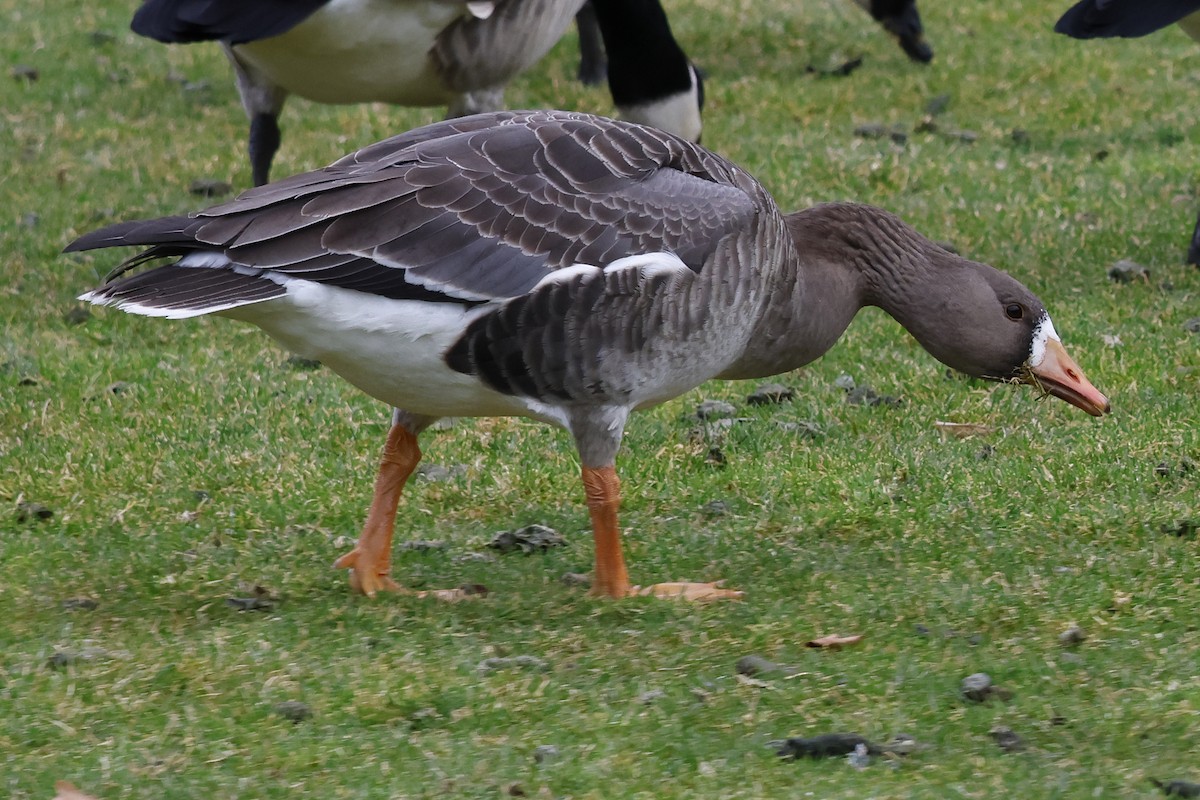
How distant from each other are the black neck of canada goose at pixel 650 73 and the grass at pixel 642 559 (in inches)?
33.7

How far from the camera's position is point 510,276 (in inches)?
193

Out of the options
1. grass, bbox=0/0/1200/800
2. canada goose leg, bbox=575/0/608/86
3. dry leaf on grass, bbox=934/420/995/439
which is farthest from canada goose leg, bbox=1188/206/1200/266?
canada goose leg, bbox=575/0/608/86

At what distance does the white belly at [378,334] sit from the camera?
4.80 meters

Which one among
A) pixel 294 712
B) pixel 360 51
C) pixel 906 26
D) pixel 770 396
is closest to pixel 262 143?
pixel 360 51

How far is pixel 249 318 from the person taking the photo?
4.86 metres

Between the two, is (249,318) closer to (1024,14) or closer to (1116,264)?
(1116,264)

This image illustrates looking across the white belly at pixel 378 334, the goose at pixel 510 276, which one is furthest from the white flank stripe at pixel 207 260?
the white belly at pixel 378 334

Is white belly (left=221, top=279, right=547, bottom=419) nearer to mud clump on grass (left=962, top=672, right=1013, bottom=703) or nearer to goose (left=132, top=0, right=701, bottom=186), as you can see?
mud clump on grass (left=962, top=672, right=1013, bottom=703)

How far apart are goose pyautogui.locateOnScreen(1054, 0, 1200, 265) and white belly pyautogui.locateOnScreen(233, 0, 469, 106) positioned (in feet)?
10.5

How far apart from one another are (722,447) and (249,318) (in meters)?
2.46

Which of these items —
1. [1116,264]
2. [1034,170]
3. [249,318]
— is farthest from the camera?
[1034,170]

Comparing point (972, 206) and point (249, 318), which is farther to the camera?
point (972, 206)

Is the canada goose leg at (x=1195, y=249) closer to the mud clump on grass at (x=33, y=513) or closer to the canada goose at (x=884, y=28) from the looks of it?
the canada goose at (x=884, y=28)

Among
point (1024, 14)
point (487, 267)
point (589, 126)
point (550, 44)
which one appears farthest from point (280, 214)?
point (1024, 14)
